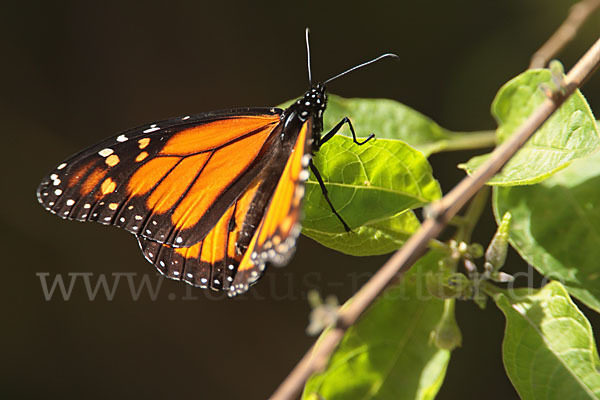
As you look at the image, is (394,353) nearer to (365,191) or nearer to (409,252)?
(365,191)

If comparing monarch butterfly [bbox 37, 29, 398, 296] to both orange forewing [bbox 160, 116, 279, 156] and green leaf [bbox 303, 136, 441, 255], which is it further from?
green leaf [bbox 303, 136, 441, 255]

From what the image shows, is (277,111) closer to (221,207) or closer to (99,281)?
(221,207)

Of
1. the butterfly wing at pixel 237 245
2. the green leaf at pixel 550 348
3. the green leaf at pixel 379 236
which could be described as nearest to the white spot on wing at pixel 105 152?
the butterfly wing at pixel 237 245

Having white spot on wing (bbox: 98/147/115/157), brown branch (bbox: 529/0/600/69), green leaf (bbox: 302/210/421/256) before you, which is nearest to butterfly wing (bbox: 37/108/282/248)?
white spot on wing (bbox: 98/147/115/157)

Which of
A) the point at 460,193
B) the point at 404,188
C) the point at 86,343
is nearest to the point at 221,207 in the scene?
the point at 404,188

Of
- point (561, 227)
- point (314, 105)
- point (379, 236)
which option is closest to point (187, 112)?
point (314, 105)

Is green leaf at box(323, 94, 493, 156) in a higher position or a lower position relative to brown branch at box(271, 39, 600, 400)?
higher
